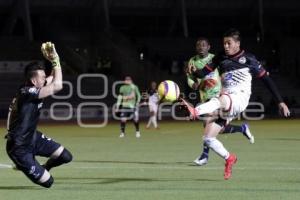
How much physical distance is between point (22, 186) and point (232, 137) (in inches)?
578

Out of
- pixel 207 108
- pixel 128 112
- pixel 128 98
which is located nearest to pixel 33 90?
pixel 207 108

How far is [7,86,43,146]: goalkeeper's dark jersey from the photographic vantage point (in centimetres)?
1078

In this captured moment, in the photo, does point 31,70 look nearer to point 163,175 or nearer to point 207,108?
point 207,108

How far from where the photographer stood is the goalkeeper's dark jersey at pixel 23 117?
1078 cm

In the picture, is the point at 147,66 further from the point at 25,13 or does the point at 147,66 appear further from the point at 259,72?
the point at 259,72

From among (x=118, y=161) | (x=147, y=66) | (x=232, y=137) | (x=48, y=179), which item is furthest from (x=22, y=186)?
(x=147, y=66)

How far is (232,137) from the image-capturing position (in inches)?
1017

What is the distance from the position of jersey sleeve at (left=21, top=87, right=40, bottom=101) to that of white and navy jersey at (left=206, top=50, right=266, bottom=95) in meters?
3.30

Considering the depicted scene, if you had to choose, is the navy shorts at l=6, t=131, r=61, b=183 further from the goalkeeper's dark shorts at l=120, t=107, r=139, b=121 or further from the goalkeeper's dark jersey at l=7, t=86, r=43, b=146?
the goalkeeper's dark shorts at l=120, t=107, r=139, b=121

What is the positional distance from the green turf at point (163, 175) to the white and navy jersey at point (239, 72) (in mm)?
1433

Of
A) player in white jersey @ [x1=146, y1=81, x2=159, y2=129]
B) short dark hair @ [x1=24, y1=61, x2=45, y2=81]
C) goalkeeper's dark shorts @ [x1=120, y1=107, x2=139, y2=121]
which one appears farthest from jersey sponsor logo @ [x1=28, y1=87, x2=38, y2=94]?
player in white jersey @ [x1=146, y1=81, x2=159, y2=129]

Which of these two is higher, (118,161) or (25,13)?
(25,13)

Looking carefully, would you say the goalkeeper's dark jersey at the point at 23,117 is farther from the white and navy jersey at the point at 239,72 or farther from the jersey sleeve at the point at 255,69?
the jersey sleeve at the point at 255,69

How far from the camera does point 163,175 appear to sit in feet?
43.5
